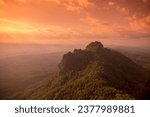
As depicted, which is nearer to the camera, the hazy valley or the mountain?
the hazy valley

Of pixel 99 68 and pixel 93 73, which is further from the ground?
pixel 99 68

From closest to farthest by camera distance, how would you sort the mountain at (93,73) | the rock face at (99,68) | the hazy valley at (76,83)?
the hazy valley at (76,83) < the mountain at (93,73) < the rock face at (99,68)

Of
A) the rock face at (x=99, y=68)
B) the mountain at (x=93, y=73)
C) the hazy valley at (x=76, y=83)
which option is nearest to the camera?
the hazy valley at (x=76, y=83)

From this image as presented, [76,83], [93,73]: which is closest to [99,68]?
[93,73]

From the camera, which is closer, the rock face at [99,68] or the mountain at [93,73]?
the mountain at [93,73]

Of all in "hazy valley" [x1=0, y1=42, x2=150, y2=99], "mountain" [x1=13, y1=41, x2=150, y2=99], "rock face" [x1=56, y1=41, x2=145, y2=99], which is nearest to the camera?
"hazy valley" [x1=0, y1=42, x2=150, y2=99]

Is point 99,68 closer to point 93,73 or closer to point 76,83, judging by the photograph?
point 93,73

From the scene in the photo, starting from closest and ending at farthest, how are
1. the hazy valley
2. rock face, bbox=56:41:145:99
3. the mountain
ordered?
the hazy valley < the mountain < rock face, bbox=56:41:145:99

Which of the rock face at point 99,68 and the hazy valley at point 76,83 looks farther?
the rock face at point 99,68
